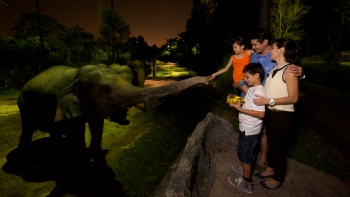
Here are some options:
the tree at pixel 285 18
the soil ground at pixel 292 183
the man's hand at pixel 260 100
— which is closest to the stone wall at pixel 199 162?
the soil ground at pixel 292 183

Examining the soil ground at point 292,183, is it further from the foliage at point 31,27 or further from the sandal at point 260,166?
the foliage at point 31,27

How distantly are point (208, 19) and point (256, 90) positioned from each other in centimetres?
1025

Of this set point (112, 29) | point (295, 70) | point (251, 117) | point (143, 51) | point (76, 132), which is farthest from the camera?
point (112, 29)

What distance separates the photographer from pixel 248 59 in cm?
373

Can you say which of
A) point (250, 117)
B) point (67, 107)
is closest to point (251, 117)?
point (250, 117)

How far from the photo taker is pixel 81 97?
315 centimetres

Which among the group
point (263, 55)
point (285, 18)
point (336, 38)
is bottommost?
point (263, 55)

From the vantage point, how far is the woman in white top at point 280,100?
240 centimetres

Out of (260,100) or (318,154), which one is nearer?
(260,100)

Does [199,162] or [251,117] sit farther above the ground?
[251,117]

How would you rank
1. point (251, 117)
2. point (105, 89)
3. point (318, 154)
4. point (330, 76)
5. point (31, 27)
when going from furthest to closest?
point (31, 27) < point (330, 76) < point (318, 154) < point (105, 89) < point (251, 117)

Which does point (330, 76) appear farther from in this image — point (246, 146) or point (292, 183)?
point (246, 146)

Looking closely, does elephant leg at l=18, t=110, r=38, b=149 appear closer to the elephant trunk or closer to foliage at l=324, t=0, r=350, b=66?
the elephant trunk

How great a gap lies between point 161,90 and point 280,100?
1234 millimetres
